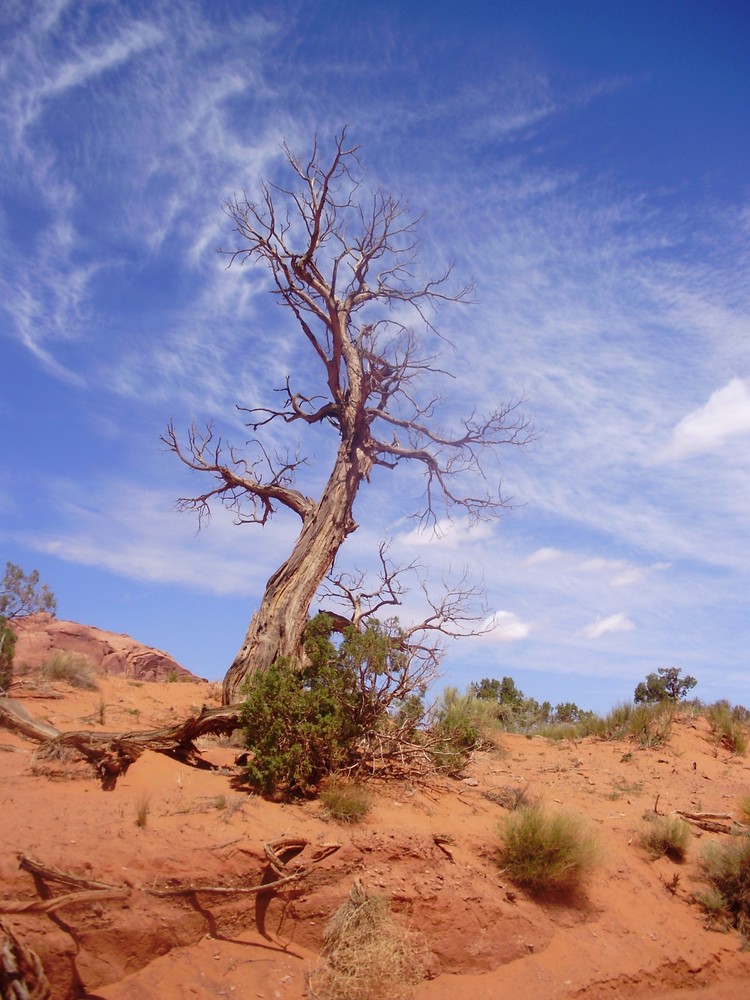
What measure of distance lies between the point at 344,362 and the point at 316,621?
6.01 m

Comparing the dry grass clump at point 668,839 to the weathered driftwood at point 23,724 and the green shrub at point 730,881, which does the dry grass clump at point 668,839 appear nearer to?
the green shrub at point 730,881

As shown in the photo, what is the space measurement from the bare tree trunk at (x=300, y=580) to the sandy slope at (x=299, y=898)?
1.76 m

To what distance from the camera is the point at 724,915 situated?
27.6 feet

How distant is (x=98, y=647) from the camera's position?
19.8 meters

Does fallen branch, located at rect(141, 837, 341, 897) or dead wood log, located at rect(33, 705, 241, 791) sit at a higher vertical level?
dead wood log, located at rect(33, 705, 241, 791)

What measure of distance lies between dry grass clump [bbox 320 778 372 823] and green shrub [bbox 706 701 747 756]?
9.33 m

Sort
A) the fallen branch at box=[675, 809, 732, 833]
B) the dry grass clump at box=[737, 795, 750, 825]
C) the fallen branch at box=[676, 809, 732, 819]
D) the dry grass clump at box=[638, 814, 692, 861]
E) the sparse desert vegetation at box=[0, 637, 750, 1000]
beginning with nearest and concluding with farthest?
the sparse desert vegetation at box=[0, 637, 750, 1000]
the dry grass clump at box=[638, 814, 692, 861]
the fallen branch at box=[675, 809, 732, 833]
the fallen branch at box=[676, 809, 732, 819]
the dry grass clump at box=[737, 795, 750, 825]

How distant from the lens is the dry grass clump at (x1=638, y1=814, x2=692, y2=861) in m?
9.17

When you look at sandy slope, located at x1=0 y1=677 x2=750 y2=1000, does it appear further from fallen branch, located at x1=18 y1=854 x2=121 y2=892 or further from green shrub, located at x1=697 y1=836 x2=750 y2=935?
green shrub, located at x1=697 y1=836 x2=750 y2=935

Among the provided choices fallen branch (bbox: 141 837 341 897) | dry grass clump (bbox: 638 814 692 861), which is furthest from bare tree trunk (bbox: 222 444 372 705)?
dry grass clump (bbox: 638 814 692 861)

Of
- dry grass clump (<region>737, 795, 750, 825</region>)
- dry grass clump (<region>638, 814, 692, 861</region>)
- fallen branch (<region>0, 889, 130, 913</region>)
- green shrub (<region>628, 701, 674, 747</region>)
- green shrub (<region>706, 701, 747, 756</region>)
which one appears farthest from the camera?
green shrub (<region>706, 701, 747, 756</region>)

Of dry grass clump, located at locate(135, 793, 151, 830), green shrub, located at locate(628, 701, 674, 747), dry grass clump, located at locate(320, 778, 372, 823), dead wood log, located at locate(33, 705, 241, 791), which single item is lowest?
dry grass clump, located at locate(135, 793, 151, 830)

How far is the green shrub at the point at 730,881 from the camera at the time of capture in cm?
839

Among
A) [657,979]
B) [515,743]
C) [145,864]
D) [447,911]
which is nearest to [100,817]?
[145,864]
